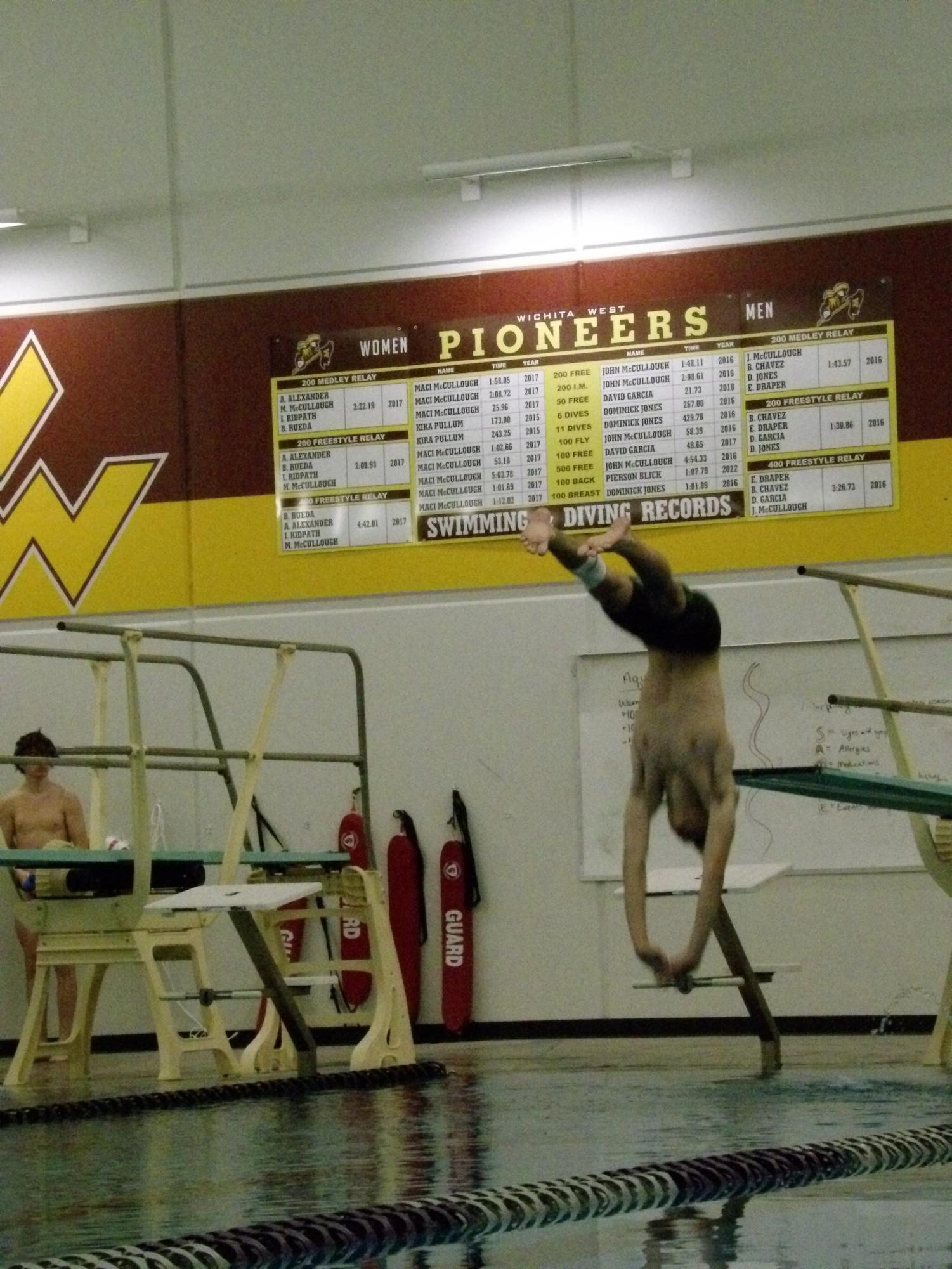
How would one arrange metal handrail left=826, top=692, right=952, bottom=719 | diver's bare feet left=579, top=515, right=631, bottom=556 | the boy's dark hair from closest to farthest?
diver's bare feet left=579, top=515, right=631, bottom=556 < metal handrail left=826, top=692, right=952, bottom=719 < the boy's dark hair

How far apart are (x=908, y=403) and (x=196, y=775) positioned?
4.53 m

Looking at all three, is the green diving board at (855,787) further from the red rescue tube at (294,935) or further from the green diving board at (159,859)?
the red rescue tube at (294,935)

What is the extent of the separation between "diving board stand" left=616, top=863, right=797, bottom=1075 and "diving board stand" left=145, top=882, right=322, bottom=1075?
152 cm

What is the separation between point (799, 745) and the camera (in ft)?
36.6

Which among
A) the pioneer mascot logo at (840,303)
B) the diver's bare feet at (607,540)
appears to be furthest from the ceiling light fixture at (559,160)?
the diver's bare feet at (607,540)

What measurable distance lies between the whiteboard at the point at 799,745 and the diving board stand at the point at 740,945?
1.64 meters

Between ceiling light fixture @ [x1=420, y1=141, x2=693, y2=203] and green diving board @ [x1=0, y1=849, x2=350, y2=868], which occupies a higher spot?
ceiling light fixture @ [x1=420, y1=141, x2=693, y2=203]

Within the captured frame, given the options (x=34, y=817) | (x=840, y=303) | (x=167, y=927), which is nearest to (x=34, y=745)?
(x=34, y=817)

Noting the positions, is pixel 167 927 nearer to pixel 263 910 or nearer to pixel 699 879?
pixel 263 910

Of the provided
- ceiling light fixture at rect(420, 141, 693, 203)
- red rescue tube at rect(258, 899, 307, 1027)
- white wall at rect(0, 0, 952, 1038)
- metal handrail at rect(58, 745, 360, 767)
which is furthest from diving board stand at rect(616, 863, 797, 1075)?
ceiling light fixture at rect(420, 141, 693, 203)

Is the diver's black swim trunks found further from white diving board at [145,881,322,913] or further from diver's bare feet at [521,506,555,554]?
white diving board at [145,881,322,913]

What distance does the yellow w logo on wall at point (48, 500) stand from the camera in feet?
40.2

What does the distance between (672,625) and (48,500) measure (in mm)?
5022

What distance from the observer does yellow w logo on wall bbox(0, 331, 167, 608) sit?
40.2 ft
